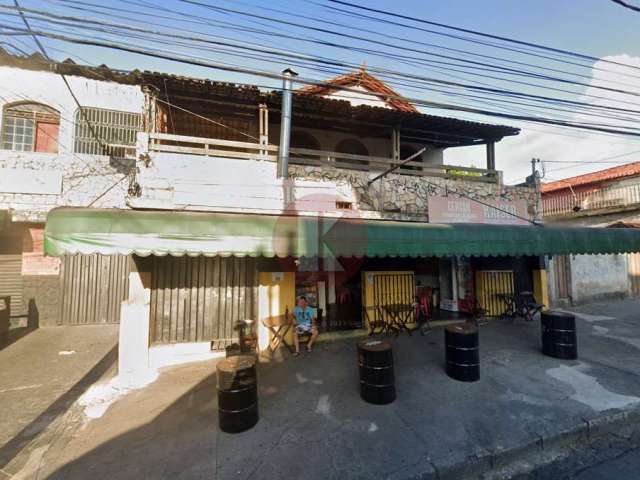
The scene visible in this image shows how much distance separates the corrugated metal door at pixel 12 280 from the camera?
1047cm

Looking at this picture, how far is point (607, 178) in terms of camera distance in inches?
812

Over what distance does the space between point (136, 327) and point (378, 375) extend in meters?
5.40

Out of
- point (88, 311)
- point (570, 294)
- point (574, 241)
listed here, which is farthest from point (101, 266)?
point (570, 294)

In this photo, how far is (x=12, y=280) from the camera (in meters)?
10.6

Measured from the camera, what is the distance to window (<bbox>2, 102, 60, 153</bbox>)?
1062 cm

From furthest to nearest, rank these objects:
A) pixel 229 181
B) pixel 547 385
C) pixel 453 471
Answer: pixel 229 181 < pixel 547 385 < pixel 453 471

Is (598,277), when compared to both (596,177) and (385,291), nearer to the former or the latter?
(385,291)

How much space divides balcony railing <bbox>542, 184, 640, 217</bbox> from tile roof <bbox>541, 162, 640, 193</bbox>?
2.47 ft

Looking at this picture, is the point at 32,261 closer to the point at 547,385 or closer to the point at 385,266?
the point at 385,266

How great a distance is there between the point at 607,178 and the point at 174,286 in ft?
92.8

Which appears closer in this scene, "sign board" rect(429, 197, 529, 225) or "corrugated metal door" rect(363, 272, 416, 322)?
"corrugated metal door" rect(363, 272, 416, 322)

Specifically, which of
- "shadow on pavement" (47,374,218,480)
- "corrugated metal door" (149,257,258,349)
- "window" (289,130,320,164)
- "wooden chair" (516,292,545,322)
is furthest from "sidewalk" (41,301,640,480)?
"window" (289,130,320,164)

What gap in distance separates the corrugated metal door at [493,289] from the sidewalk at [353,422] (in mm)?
3832

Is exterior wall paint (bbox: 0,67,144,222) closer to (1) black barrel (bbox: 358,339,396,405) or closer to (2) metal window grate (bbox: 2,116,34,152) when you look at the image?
(2) metal window grate (bbox: 2,116,34,152)
